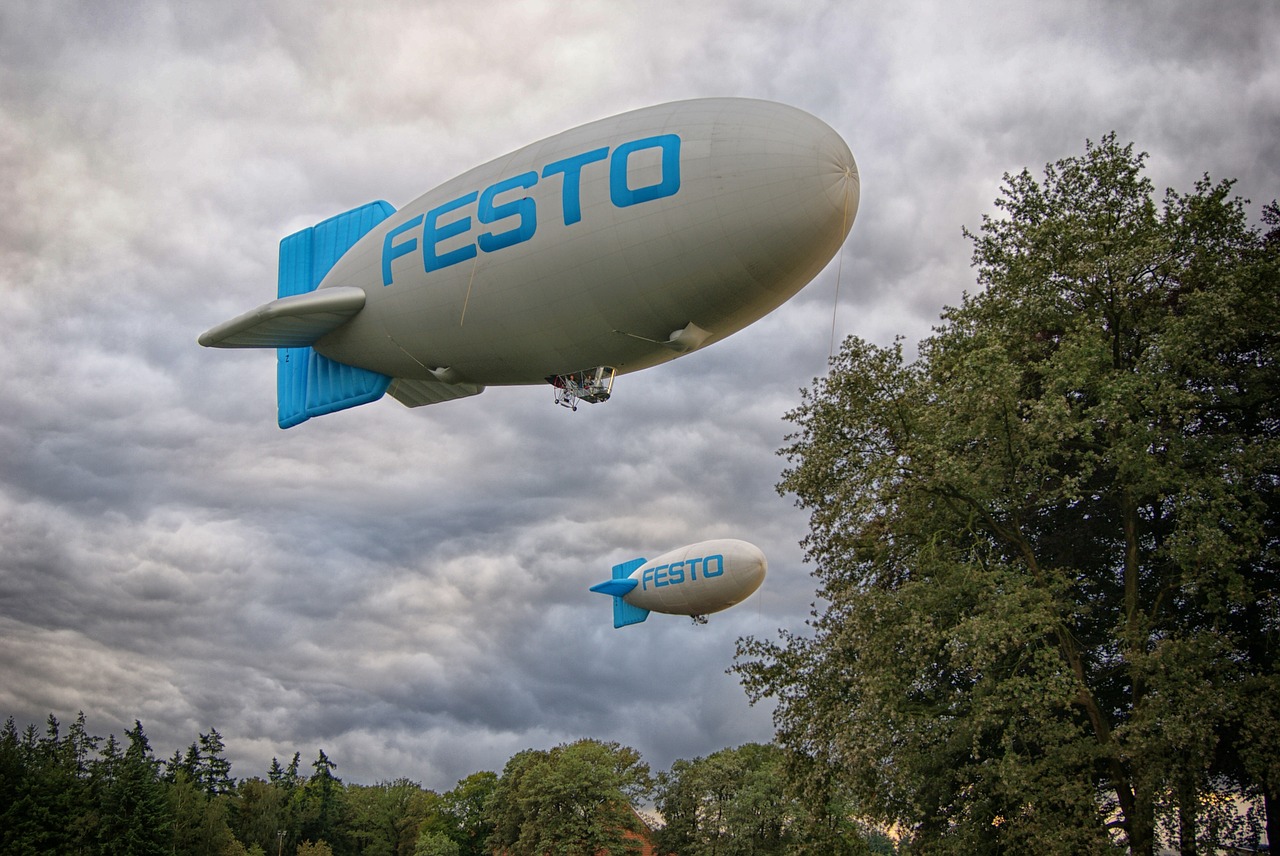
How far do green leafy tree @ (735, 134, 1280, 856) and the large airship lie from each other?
18.0ft

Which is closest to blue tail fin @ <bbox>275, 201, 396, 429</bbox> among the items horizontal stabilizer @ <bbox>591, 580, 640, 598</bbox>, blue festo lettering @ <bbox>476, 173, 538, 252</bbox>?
blue festo lettering @ <bbox>476, 173, 538, 252</bbox>

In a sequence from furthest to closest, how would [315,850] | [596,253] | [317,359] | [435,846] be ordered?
[315,850] < [435,846] < [317,359] < [596,253]

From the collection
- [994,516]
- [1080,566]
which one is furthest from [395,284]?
[1080,566]

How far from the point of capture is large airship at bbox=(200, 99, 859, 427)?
15.7 metres

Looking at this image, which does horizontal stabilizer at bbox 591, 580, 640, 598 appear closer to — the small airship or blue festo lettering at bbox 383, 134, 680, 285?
the small airship

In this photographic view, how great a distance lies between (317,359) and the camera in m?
23.6

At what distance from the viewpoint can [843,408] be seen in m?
21.7

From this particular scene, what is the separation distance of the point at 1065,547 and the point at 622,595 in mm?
35616

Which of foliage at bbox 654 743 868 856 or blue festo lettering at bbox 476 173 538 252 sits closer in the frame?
blue festo lettering at bbox 476 173 538 252

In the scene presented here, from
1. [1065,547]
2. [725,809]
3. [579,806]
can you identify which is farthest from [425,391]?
[579,806]

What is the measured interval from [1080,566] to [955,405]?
20.1 ft

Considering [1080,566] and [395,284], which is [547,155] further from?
[1080,566]

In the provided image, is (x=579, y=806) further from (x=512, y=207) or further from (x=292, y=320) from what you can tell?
(x=512, y=207)

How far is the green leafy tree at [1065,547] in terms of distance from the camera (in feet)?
55.2
